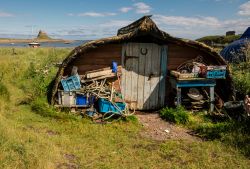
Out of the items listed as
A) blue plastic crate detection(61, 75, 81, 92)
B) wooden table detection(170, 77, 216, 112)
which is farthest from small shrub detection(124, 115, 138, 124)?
blue plastic crate detection(61, 75, 81, 92)

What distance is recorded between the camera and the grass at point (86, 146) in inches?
269

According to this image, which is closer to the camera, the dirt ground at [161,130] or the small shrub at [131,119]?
the dirt ground at [161,130]

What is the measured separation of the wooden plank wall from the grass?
185 cm

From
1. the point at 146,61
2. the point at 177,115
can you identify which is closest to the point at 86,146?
the point at 177,115

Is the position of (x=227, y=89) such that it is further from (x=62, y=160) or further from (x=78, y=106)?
(x=62, y=160)

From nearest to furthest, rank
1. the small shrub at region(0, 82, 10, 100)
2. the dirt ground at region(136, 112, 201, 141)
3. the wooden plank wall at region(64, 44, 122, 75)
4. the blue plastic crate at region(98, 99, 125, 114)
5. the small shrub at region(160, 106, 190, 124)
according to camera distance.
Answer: the dirt ground at region(136, 112, 201, 141), the small shrub at region(160, 106, 190, 124), the blue plastic crate at region(98, 99, 125, 114), the wooden plank wall at region(64, 44, 122, 75), the small shrub at region(0, 82, 10, 100)

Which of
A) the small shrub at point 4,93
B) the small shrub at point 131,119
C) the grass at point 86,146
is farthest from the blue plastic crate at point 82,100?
the small shrub at point 4,93

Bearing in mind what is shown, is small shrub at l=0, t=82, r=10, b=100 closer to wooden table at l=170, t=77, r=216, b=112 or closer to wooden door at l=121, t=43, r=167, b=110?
wooden door at l=121, t=43, r=167, b=110

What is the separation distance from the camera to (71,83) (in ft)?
35.1

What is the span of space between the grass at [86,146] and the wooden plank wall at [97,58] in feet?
6.08

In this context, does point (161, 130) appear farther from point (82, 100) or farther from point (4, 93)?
point (4, 93)

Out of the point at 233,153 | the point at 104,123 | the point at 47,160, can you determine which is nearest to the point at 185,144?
the point at 233,153

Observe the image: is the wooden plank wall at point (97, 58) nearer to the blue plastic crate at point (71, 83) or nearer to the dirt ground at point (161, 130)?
the blue plastic crate at point (71, 83)

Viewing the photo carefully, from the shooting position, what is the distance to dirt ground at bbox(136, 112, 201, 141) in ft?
29.6
